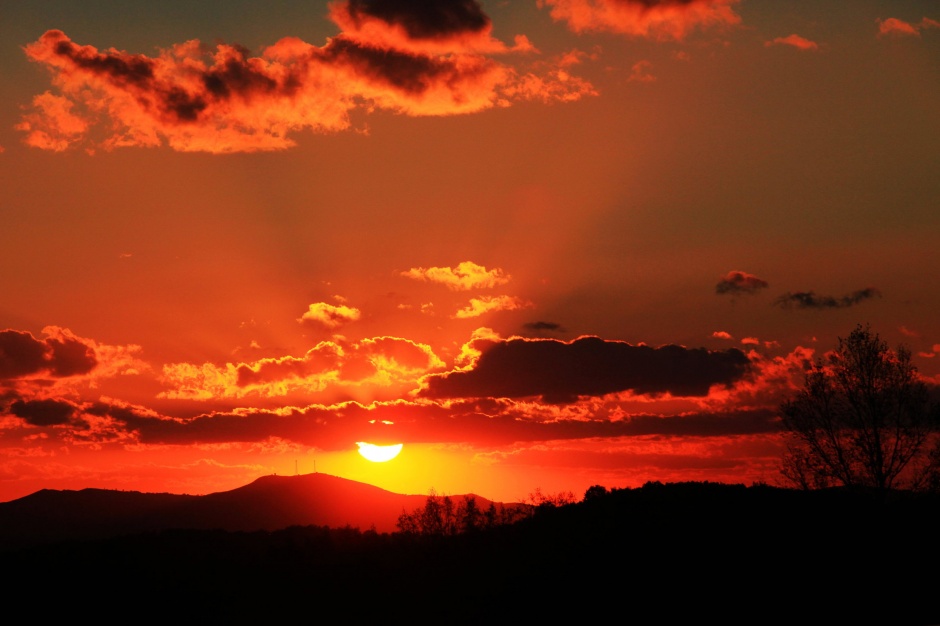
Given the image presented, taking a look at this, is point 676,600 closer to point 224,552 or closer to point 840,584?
point 840,584

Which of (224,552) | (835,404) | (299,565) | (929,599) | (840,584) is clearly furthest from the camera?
(224,552)

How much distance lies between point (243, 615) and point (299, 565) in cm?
1312

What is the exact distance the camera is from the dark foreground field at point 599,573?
2527 inches

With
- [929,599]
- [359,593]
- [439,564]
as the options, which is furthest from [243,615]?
[929,599]

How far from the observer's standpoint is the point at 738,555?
229ft

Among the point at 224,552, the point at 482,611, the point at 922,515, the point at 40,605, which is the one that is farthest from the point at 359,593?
the point at 922,515

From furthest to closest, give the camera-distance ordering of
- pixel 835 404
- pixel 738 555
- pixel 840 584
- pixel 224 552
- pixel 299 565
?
pixel 224 552
pixel 299 565
pixel 835 404
pixel 738 555
pixel 840 584

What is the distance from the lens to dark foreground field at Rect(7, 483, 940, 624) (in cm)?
6419

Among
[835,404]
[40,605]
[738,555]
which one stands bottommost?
[40,605]

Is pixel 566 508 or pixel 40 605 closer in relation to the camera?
pixel 566 508

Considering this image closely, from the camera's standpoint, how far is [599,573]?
2896 inches

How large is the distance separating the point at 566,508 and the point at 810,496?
27.1 meters

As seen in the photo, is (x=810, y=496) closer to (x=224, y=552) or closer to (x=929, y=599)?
(x=929, y=599)

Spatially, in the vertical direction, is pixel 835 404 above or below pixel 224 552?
above
